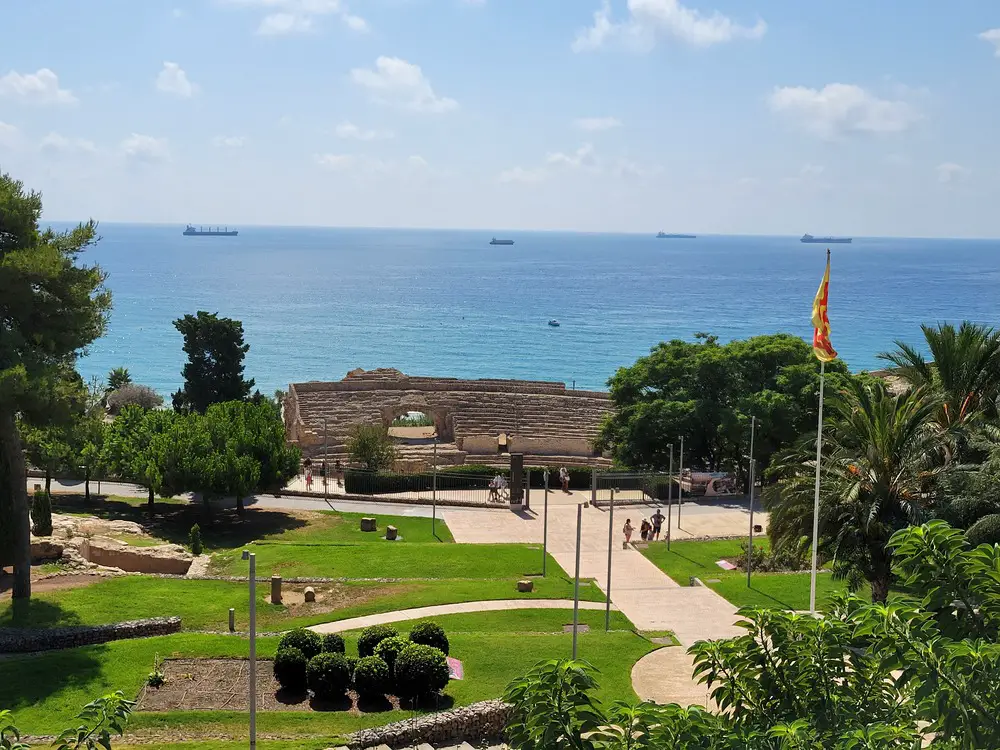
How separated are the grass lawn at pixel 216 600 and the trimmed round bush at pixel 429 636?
5684 millimetres

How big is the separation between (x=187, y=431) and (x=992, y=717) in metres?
35.0

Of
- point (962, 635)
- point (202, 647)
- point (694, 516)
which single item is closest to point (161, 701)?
point (202, 647)

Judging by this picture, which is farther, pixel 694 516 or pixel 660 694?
pixel 694 516

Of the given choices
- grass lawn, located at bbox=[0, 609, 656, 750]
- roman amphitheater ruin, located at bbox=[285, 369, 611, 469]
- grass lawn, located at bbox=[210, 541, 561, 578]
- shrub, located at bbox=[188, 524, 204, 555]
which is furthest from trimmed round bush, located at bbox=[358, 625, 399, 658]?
roman amphitheater ruin, located at bbox=[285, 369, 611, 469]

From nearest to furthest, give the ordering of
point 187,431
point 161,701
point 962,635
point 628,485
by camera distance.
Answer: point 962,635
point 161,701
point 187,431
point 628,485

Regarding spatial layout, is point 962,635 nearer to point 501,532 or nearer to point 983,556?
point 983,556

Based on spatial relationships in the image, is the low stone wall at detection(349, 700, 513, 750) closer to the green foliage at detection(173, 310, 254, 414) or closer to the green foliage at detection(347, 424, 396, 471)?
the green foliage at detection(347, 424, 396, 471)

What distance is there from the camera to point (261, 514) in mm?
43219

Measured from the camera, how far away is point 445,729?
19531 millimetres

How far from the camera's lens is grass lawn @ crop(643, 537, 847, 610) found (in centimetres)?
2966

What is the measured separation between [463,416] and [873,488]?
4421 cm

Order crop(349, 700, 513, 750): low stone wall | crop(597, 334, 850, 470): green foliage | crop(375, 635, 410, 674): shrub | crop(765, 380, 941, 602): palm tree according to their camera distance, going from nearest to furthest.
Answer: crop(349, 700, 513, 750): low stone wall < crop(375, 635, 410, 674): shrub < crop(765, 380, 941, 602): palm tree < crop(597, 334, 850, 470): green foliage

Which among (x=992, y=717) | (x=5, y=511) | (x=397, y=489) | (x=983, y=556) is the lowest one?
(x=397, y=489)

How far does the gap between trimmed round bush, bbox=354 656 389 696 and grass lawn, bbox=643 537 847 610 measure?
11.4 m
